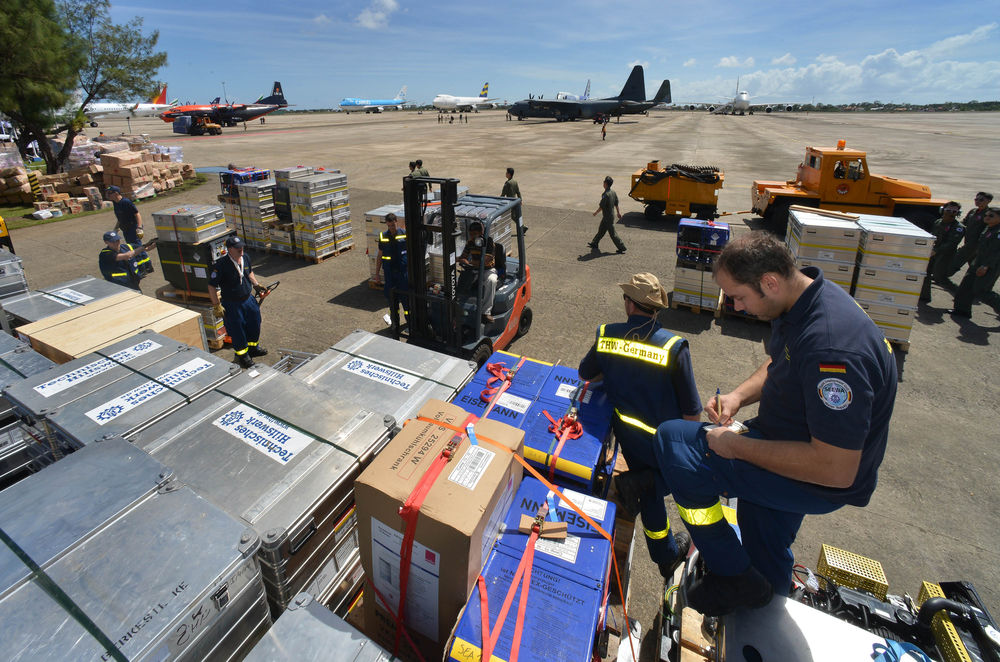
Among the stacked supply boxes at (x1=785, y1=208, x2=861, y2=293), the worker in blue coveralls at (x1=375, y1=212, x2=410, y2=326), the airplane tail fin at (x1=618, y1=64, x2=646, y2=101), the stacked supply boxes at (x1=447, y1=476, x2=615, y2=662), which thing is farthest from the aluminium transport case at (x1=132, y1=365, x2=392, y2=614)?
the airplane tail fin at (x1=618, y1=64, x2=646, y2=101)

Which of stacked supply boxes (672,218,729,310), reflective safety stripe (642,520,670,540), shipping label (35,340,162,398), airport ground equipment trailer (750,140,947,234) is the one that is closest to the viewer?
shipping label (35,340,162,398)

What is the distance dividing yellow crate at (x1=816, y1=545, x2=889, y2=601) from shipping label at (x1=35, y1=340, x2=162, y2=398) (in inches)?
188

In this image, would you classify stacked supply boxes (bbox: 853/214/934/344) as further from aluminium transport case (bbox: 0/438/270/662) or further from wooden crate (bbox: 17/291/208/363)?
wooden crate (bbox: 17/291/208/363)

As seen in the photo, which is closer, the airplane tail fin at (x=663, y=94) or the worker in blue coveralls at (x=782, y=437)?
the worker in blue coveralls at (x=782, y=437)

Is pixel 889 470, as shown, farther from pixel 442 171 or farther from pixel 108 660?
pixel 442 171

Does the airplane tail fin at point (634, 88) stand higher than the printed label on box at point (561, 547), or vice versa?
the airplane tail fin at point (634, 88)

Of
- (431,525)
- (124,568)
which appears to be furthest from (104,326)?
(431,525)

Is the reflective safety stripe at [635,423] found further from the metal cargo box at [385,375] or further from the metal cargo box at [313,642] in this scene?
the metal cargo box at [313,642]

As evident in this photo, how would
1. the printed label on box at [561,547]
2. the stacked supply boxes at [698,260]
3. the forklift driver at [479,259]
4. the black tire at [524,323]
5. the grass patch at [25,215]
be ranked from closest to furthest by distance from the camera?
1. the printed label on box at [561,547]
2. the forklift driver at [479,259]
3. the black tire at [524,323]
4. the stacked supply boxes at [698,260]
5. the grass patch at [25,215]

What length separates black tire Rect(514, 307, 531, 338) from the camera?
303 inches

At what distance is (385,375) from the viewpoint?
329 centimetres

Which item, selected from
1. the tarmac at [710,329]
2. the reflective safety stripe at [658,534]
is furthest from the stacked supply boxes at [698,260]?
the reflective safety stripe at [658,534]

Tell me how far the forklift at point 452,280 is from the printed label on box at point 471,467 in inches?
132

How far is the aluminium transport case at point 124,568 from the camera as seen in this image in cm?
152
